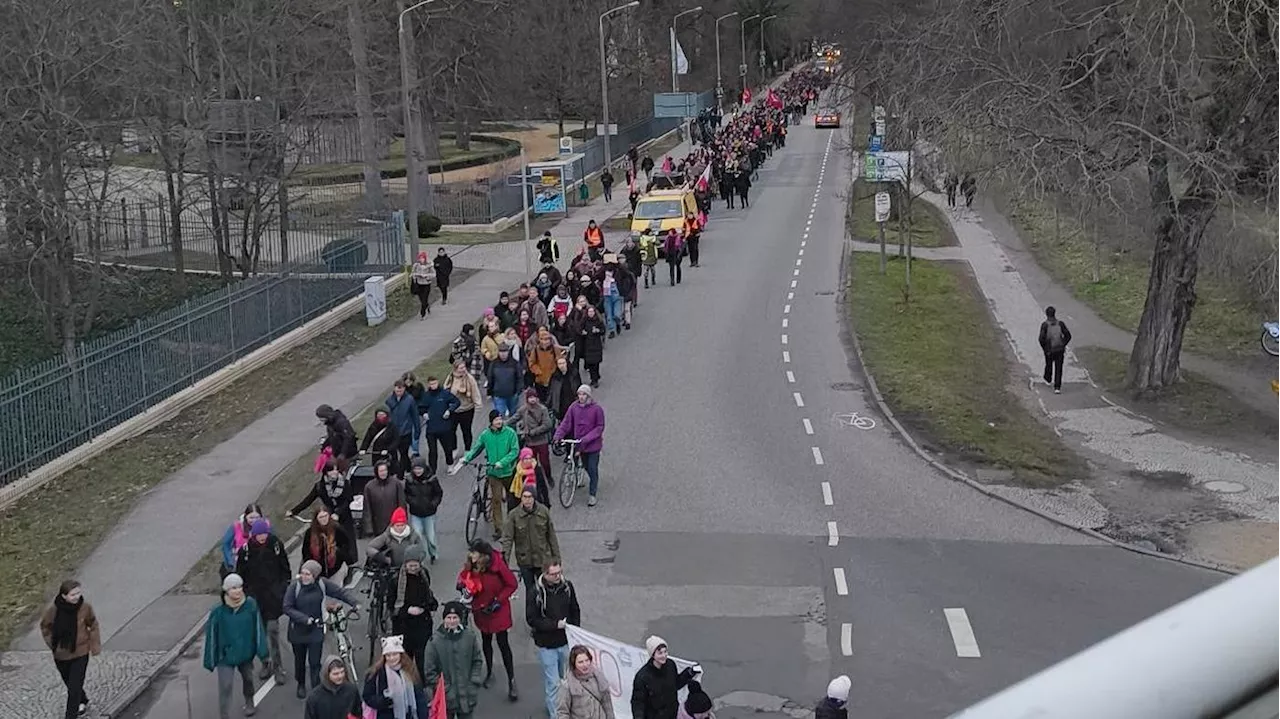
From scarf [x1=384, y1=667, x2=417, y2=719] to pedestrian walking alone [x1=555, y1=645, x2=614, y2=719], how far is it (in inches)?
43.4

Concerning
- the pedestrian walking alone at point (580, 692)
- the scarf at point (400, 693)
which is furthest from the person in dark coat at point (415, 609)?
the pedestrian walking alone at point (580, 692)

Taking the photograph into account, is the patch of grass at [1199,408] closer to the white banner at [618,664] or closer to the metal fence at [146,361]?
the white banner at [618,664]

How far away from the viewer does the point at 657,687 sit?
985 cm

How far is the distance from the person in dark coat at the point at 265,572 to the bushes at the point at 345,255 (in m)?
19.7

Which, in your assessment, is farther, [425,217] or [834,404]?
[425,217]

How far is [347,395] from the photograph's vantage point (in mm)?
23625

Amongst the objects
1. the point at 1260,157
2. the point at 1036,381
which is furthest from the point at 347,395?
the point at 1260,157

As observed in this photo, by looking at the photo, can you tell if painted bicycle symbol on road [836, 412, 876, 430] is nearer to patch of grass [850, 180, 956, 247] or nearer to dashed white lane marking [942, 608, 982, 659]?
dashed white lane marking [942, 608, 982, 659]

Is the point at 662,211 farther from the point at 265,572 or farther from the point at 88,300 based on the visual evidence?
the point at 265,572

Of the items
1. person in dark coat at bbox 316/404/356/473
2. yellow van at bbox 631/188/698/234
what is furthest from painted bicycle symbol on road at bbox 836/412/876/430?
yellow van at bbox 631/188/698/234

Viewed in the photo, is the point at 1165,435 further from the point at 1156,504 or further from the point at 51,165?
the point at 51,165

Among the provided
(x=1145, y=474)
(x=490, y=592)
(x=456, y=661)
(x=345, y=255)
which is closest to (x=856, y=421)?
(x=1145, y=474)

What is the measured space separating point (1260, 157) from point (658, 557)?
399 inches

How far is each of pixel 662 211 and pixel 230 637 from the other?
27.9 m
